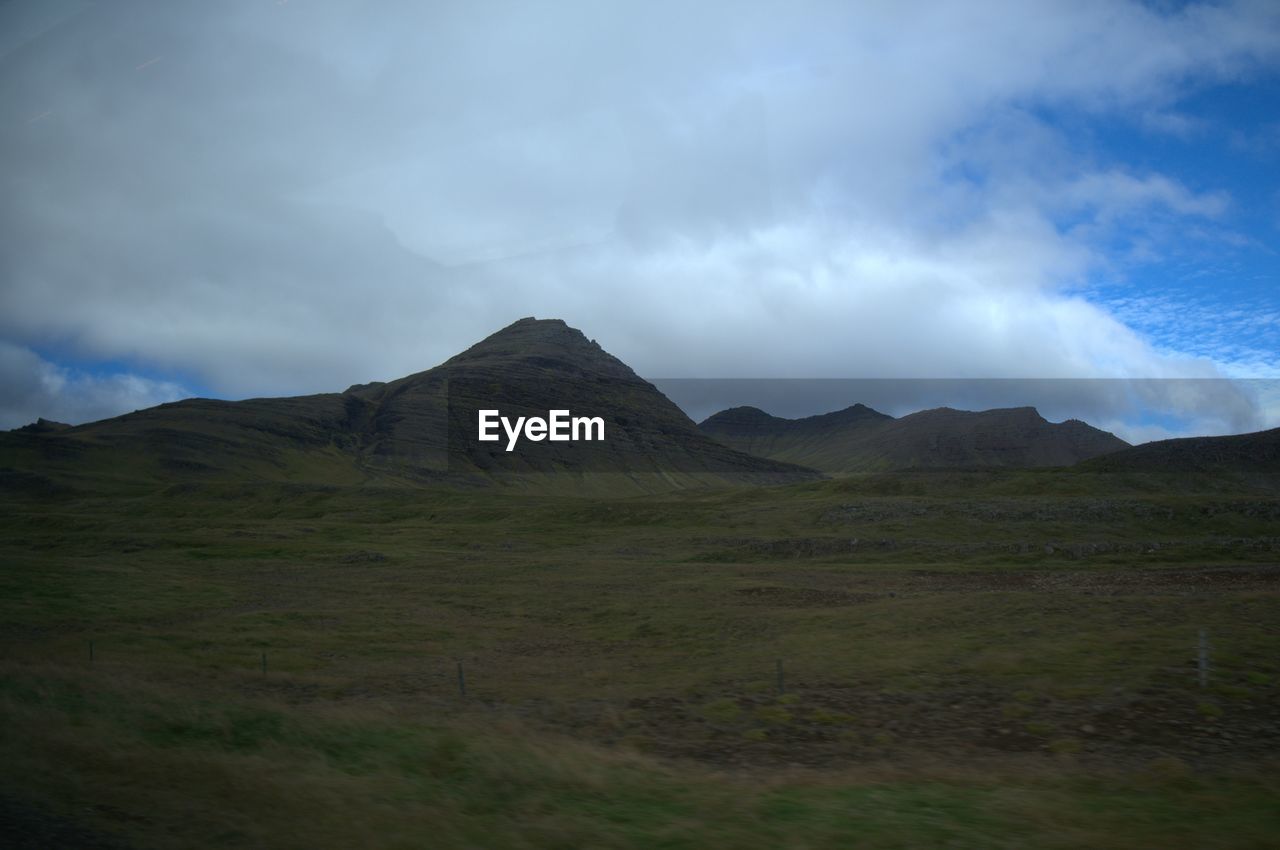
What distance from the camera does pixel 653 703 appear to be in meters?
16.6

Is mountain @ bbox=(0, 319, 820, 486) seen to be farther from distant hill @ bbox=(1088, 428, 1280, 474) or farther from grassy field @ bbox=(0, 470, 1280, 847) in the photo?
distant hill @ bbox=(1088, 428, 1280, 474)

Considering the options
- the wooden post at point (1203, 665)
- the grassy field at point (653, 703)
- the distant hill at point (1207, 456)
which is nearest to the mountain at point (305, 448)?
the grassy field at point (653, 703)

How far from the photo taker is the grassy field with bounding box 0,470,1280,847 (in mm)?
7816

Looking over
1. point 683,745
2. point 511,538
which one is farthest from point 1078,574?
point 511,538

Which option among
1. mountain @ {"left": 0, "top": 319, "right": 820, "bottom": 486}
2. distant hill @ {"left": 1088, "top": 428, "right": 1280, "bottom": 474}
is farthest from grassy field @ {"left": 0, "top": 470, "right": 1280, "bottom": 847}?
mountain @ {"left": 0, "top": 319, "right": 820, "bottom": 486}

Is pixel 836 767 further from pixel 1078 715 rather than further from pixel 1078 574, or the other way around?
pixel 1078 574

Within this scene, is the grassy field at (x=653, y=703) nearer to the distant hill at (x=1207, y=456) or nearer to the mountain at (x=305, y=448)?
the distant hill at (x=1207, y=456)

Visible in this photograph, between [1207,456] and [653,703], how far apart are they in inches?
4015

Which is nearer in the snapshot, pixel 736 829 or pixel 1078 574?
pixel 736 829

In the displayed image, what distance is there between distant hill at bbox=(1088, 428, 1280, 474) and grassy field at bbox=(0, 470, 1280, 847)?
47551 mm

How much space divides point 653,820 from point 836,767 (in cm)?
415

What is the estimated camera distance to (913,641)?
21562 mm

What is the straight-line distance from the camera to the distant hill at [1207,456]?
8969 centimetres

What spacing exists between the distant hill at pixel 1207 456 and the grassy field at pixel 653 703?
47.6 m
